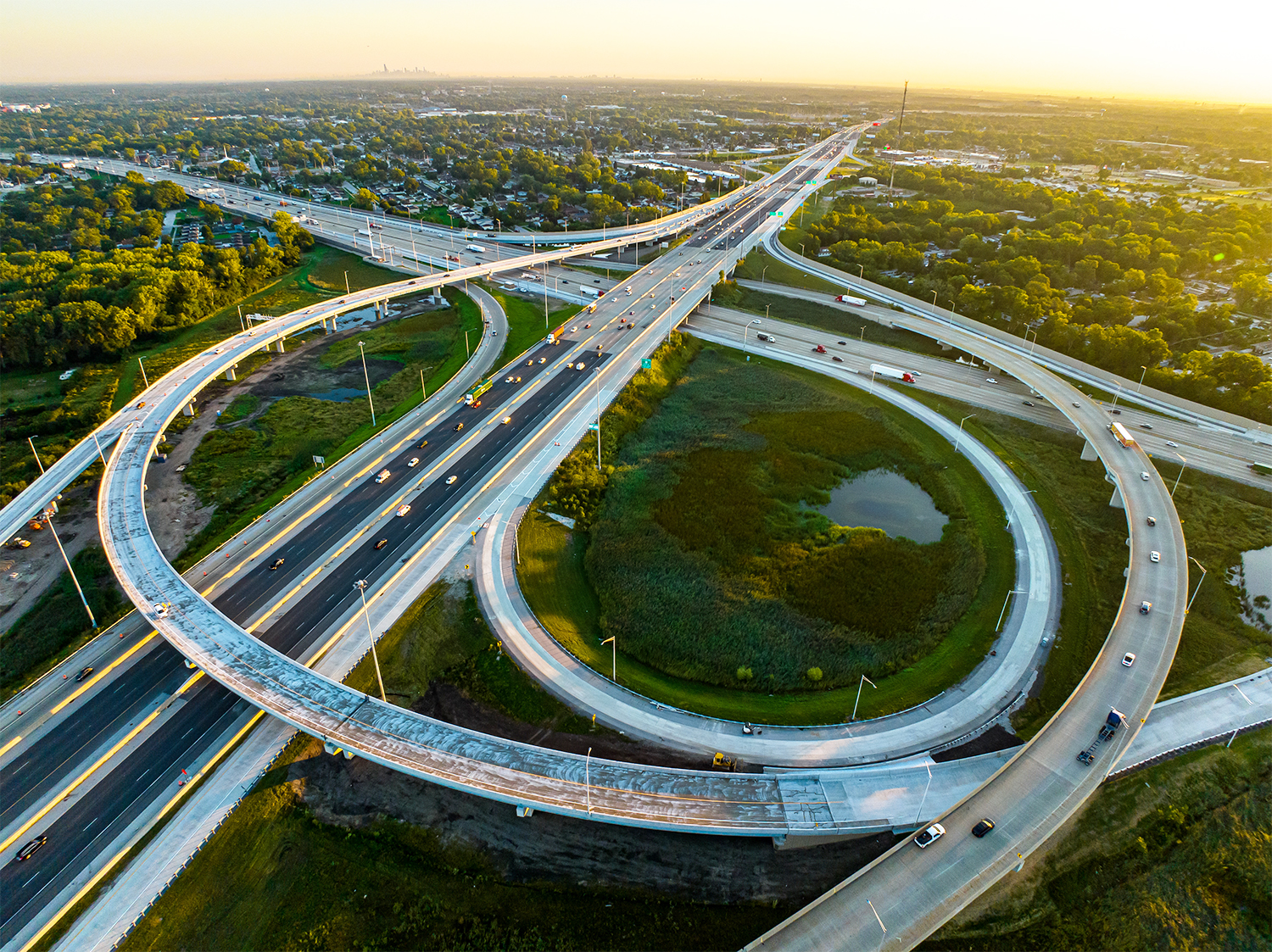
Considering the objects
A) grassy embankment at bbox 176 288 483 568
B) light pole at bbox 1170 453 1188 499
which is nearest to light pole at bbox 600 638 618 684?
grassy embankment at bbox 176 288 483 568

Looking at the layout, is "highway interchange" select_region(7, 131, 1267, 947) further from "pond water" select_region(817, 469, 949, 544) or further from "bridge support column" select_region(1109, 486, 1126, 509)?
"pond water" select_region(817, 469, 949, 544)

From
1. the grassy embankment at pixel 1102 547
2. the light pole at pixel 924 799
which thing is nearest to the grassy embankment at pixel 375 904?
the light pole at pixel 924 799

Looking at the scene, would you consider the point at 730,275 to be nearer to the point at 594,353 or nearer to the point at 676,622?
the point at 594,353

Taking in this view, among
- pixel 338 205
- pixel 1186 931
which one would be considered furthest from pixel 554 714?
pixel 338 205

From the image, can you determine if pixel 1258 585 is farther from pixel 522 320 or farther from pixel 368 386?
pixel 522 320

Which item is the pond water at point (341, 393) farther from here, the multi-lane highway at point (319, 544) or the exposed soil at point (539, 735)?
the exposed soil at point (539, 735)

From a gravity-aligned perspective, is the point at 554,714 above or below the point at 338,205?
below
